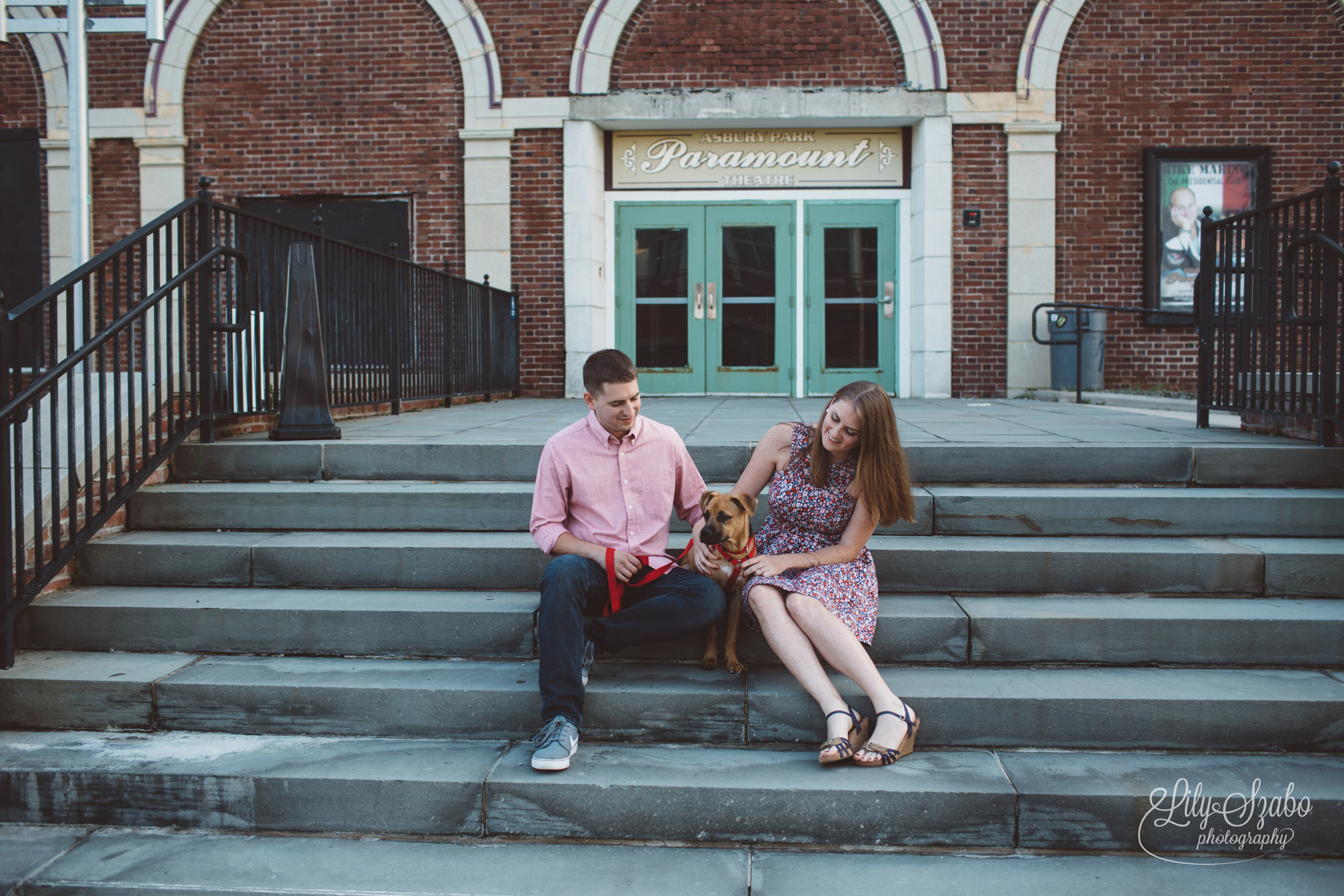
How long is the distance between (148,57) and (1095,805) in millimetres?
13327

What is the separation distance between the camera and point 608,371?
3.48m

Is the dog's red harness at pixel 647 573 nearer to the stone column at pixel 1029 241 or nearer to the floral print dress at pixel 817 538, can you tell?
the floral print dress at pixel 817 538

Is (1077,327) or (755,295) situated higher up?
(755,295)

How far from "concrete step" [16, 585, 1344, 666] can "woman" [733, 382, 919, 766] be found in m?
0.33

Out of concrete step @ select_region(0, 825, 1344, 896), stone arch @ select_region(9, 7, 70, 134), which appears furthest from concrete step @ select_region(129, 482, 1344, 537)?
stone arch @ select_region(9, 7, 70, 134)

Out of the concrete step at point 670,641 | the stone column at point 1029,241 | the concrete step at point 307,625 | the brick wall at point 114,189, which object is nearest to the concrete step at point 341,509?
the concrete step at point 670,641

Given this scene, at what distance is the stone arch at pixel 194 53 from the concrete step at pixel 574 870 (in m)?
10.2

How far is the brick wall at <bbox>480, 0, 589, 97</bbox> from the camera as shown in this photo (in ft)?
38.0

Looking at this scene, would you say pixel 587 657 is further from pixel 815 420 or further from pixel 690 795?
pixel 815 420

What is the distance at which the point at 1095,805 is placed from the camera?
2934 millimetres

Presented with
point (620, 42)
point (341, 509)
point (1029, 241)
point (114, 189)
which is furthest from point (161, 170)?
point (1029, 241)

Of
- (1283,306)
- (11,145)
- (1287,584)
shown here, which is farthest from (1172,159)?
(11,145)

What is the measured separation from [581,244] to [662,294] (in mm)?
1296

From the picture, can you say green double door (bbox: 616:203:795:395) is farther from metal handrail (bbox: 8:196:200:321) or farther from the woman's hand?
the woman's hand
